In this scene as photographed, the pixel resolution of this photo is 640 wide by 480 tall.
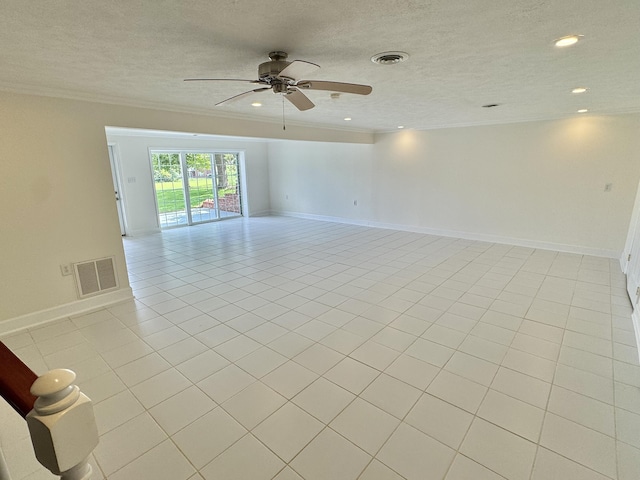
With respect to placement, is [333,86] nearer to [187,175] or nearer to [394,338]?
[394,338]

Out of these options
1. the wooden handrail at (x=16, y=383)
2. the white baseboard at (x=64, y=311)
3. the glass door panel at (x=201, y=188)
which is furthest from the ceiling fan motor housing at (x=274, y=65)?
the glass door panel at (x=201, y=188)

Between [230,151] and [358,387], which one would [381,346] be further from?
[230,151]

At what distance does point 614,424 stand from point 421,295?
6.73 ft

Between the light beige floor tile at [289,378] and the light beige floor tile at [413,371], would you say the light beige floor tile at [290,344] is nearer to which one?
the light beige floor tile at [289,378]

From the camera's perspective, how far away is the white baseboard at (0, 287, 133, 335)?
312 cm

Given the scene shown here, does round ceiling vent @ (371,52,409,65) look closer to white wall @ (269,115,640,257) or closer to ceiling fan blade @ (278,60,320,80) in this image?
ceiling fan blade @ (278,60,320,80)

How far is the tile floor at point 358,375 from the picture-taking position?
5.79 feet

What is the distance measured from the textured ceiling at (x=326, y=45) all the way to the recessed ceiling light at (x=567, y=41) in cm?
6

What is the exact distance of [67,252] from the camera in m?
3.39

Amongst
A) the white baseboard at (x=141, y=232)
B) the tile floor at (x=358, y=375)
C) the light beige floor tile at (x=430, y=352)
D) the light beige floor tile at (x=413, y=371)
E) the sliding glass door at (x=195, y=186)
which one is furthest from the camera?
the sliding glass door at (x=195, y=186)

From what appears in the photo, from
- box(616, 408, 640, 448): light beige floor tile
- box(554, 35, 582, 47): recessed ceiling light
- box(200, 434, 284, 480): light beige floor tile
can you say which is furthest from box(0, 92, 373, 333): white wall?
box(616, 408, 640, 448): light beige floor tile

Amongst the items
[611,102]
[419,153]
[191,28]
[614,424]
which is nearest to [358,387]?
[614,424]

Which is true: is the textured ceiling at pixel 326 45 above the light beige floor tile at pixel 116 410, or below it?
above

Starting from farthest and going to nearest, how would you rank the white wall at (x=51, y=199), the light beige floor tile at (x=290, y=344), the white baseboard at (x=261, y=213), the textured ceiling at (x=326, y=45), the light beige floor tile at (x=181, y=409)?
the white baseboard at (x=261, y=213)
the white wall at (x=51, y=199)
the light beige floor tile at (x=290, y=344)
the light beige floor tile at (x=181, y=409)
the textured ceiling at (x=326, y=45)
